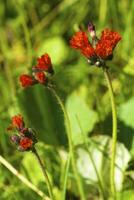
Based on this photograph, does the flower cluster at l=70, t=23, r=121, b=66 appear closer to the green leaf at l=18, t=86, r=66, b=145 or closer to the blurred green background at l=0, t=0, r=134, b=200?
the blurred green background at l=0, t=0, r=134, b=200

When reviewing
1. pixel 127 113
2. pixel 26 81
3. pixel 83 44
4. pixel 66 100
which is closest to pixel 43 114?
pixel 66 100

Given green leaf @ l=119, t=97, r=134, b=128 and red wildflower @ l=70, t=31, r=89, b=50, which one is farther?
green leaf @ l=119, t=97, r=134, b=128

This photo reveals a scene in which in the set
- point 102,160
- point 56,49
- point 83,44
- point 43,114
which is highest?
point 83,44

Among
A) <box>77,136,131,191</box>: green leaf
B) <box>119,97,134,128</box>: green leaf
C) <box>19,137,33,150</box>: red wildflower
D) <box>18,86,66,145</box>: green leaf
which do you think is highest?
<box>19,137,33,150</box>: red wildflower

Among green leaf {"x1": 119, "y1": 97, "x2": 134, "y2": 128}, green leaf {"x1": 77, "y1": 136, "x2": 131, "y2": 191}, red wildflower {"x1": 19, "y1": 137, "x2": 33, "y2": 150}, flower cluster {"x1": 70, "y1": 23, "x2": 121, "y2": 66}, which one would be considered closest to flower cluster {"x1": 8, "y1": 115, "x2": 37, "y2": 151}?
red wildflower {"x1": 19, "y1": 137, "x2": 33, "y2": 150}

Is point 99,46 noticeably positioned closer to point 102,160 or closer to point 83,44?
point 83,44

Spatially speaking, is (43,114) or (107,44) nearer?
(107,44)
